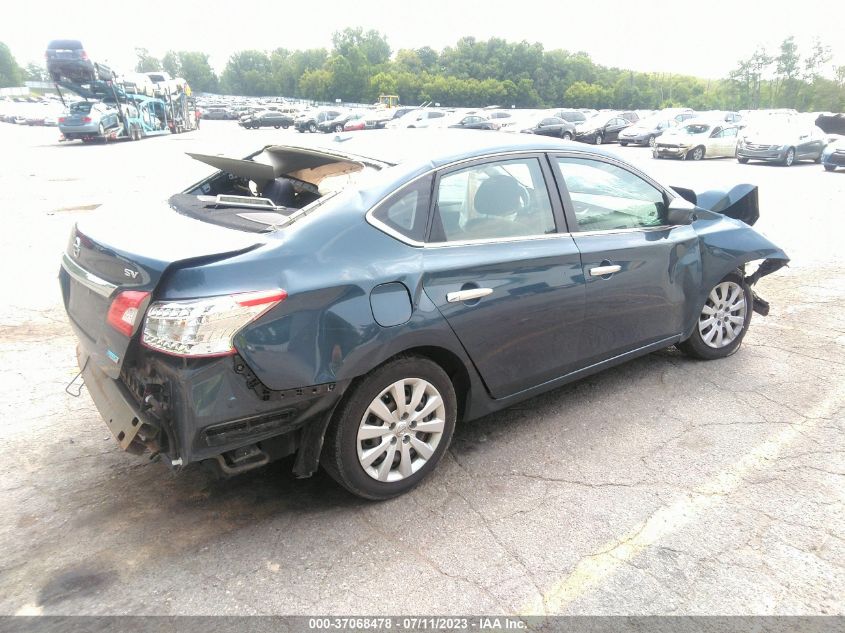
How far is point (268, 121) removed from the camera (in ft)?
168

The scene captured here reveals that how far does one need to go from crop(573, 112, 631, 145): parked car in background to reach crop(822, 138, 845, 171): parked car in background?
565 inches

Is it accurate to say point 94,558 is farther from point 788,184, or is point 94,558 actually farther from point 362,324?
point 788,184

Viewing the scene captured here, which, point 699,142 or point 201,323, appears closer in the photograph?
point 201,323

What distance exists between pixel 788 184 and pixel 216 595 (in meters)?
18.0

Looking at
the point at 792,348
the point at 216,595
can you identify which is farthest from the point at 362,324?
the point at 792,348

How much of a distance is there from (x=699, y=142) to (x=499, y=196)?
77.9 ft

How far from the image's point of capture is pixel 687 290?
14.3ft

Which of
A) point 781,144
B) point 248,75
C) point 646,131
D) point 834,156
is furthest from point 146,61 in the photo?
A: point 834,156

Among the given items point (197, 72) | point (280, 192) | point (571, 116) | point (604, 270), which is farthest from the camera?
point (197, 72)

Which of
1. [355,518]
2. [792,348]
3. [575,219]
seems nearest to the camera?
[355,518]

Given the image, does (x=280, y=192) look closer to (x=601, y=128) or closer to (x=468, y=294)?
(x=468, y=294)

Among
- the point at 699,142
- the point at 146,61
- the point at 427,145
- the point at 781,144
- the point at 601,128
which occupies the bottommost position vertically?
the point at 146,61

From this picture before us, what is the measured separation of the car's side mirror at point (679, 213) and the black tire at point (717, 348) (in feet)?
2.19

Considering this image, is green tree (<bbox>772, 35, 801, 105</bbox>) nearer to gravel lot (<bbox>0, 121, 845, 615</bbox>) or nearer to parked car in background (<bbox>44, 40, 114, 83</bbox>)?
parked car in background (<bbox>44, 40, 114, 83</bbox>)
